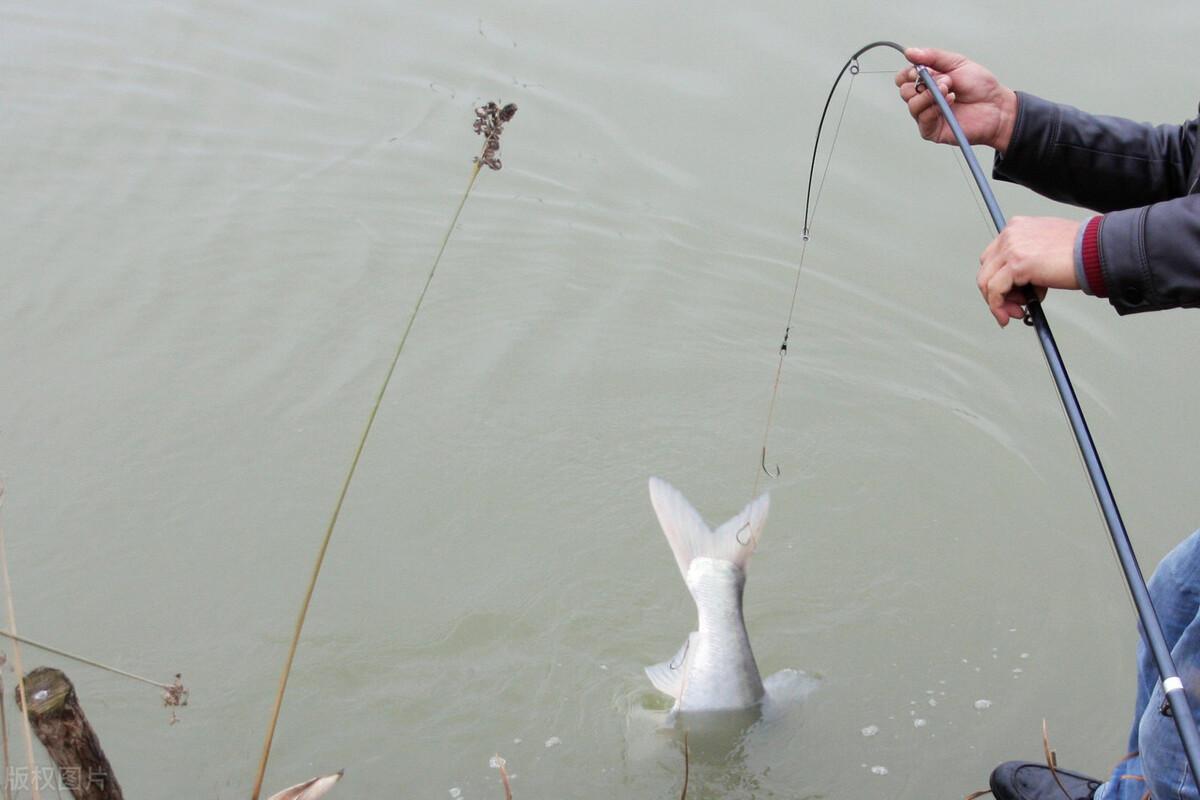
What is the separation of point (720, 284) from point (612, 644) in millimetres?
2163

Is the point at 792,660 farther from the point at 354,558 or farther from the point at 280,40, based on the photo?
the point at 280,40

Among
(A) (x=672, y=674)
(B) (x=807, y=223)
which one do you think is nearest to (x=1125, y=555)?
(A) (x=672, y=674)

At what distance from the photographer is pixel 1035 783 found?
Answer: 9.54ft

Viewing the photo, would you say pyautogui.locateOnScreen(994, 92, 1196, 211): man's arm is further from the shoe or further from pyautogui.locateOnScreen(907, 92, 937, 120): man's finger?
the shoe

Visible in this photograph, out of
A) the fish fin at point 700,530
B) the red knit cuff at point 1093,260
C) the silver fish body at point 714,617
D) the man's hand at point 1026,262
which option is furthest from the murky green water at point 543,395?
the red knit cuff at point 1093,260

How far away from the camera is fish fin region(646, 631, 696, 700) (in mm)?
3189

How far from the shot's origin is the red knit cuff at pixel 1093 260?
2.06 meters

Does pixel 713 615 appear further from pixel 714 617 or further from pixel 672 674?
pixel 672 674

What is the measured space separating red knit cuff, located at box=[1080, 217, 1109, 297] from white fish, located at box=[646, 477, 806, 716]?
1.31 m

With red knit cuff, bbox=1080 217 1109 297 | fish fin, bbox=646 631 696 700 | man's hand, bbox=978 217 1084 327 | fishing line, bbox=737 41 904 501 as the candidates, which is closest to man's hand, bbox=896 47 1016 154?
fishing line, bbox=737 41 904 501

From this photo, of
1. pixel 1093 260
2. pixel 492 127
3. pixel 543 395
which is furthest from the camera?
pixel 543 395

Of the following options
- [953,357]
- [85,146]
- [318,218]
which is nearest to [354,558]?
[318,218]

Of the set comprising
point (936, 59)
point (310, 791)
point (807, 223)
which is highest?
point (936, 59)

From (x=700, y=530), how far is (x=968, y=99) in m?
1.36
